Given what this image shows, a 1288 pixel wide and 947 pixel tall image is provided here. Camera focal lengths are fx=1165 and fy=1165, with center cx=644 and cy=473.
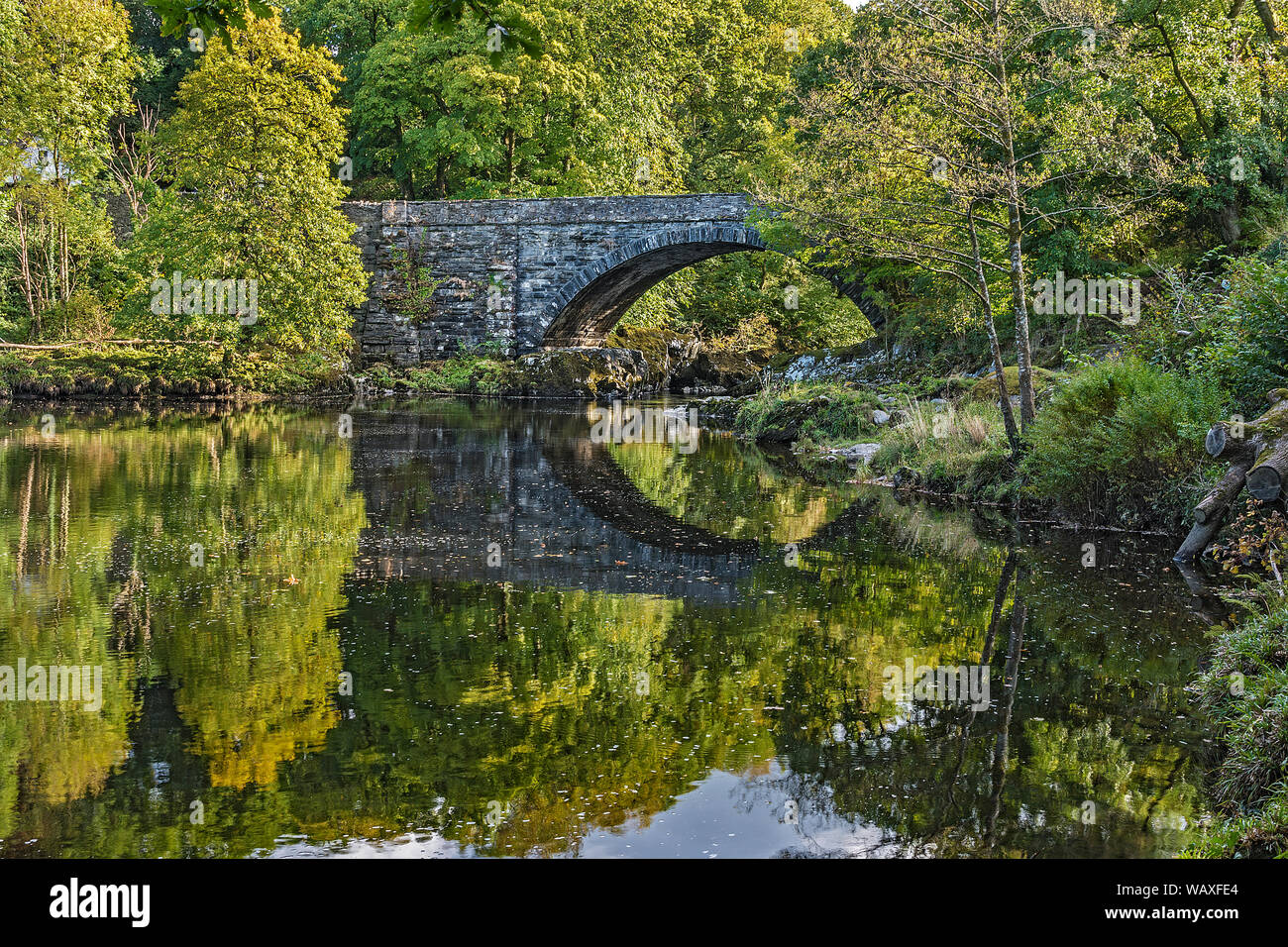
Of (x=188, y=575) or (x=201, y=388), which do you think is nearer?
(x=188, y=575)

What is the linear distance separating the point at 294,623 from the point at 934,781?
4.15 meters

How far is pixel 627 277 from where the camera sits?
3681cm

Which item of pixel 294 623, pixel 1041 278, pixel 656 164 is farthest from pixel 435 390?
pixel 294 623

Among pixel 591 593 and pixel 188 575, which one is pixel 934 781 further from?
pixel 188 575

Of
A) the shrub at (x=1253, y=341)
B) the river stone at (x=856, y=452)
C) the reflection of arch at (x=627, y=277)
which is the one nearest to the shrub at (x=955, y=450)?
the river stone at (x=856, y=452)

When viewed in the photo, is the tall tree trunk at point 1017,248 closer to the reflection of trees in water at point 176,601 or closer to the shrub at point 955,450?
the shrub at point 955,450

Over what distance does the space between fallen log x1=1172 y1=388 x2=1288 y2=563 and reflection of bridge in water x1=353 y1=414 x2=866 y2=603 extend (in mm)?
3214

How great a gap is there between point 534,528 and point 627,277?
86.7 ft

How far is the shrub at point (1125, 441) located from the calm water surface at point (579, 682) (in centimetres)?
69

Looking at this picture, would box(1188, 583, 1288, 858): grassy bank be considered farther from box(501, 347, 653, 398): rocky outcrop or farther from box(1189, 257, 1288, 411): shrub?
box(501, 347, 653, 398): rocky outcrop

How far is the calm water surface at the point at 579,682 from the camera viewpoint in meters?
4.49

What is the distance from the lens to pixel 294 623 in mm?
7285

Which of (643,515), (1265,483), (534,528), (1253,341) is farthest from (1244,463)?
(534,528)

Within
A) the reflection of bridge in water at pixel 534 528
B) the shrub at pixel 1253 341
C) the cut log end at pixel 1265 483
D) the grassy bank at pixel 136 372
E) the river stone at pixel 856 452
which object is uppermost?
the grassy bank at pixel 136 372
